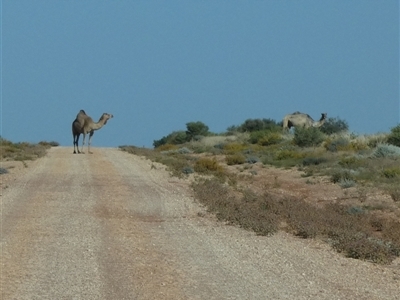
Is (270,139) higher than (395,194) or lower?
higher

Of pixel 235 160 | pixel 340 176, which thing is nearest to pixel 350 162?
pixel 340 176

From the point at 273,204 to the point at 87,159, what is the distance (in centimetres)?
1909

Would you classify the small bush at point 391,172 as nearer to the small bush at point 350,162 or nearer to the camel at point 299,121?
the small bush at point 350,162

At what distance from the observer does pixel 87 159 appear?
121ft

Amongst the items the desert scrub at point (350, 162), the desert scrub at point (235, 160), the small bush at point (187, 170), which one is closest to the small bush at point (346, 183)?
the desert scrub at point (350, 162)

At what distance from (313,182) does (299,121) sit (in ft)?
88.4

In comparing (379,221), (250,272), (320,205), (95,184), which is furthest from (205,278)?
(95,184)

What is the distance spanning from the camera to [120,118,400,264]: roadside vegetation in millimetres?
15391

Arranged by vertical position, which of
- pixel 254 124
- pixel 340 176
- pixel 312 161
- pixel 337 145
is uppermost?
pixel 254 124

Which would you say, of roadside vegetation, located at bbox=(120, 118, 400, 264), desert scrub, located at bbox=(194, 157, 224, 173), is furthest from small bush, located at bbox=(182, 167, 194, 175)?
desert scrub, located at bbox=(194, 157, 224, 173)

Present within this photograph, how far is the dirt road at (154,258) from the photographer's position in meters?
10.3

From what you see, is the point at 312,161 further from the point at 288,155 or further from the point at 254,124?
the point at 254,124

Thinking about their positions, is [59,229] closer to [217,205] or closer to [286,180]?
[217,205]

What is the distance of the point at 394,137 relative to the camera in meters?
40.7
